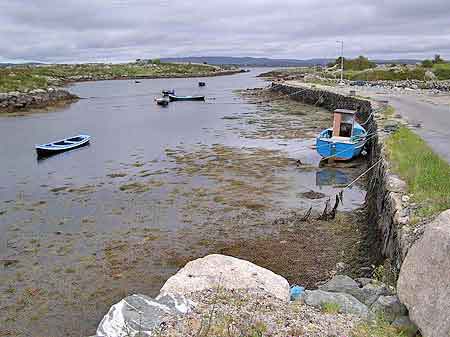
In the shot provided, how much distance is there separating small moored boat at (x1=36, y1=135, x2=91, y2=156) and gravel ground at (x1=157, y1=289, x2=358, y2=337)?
2345 centimetres

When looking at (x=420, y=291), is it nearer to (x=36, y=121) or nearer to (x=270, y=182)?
(x=270, y=182)

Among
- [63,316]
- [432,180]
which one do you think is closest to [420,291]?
[432,180]

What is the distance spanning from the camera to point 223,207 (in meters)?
16.7

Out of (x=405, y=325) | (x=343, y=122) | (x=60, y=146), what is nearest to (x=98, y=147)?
(x=60, y=146)

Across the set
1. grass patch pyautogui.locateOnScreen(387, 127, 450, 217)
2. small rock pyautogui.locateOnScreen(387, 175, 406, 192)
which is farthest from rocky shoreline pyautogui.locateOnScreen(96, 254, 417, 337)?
small rock pyautogui.locateOnScreen(387, 175, 406, 192)

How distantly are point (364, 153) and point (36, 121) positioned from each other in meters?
34.1

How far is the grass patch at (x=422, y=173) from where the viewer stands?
9.77 m

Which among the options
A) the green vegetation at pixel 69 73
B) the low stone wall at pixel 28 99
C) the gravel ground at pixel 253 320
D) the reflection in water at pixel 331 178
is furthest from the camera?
the green vegetation at pixel 69 73

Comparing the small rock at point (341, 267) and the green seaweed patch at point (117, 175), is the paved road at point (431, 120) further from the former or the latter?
the green seaweed patch at point (117, 175)

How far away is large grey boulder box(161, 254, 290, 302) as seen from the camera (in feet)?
24.1

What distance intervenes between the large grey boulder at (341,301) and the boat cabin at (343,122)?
58.5 ft

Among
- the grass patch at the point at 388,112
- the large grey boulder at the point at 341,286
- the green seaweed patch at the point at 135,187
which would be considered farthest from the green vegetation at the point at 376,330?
the grass patch at the point at 388,112

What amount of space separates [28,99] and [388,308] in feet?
192

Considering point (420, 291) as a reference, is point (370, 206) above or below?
below
